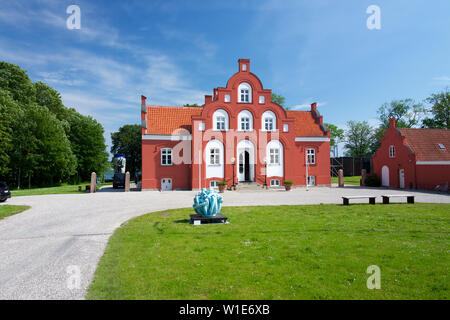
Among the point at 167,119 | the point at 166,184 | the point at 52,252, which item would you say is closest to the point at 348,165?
the point at 167,119

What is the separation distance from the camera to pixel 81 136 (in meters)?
44.0

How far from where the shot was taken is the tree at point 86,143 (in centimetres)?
4409

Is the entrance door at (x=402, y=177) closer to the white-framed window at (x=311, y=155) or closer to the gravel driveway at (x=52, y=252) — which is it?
the white-framed window at (x=311, y=155)

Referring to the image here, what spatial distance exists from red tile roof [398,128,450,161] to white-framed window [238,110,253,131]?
16.6m

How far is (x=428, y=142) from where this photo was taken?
2816 cm

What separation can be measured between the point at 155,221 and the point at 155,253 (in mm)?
4124

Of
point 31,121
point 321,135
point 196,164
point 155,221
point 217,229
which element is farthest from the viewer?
point 31,121

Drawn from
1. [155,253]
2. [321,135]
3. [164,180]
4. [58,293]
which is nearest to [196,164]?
[164,180]

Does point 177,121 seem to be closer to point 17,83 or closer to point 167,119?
point 167,119

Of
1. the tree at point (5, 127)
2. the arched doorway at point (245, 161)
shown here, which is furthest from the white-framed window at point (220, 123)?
the tree at point (5, 127)

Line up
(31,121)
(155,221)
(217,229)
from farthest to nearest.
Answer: (31,121) → (155,221) → (217,229)
